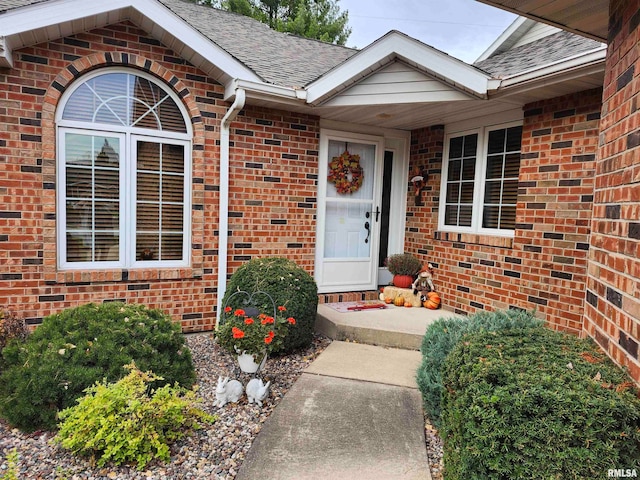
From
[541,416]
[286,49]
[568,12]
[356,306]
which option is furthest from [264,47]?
[541,416]

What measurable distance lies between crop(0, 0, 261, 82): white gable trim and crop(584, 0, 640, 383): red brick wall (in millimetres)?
3497

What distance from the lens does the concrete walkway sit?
2365 millimetres

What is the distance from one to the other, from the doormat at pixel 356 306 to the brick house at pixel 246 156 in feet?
0.90

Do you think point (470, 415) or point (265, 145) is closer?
point (470, 415)

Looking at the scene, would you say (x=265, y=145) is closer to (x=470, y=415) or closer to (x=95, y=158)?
(x=95, y=158)

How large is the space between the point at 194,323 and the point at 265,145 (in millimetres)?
2344

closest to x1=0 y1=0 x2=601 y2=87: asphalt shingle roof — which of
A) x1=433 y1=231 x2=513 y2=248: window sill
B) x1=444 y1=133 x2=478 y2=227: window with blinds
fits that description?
x1=444 y1=133 x2=478 y2=227: window with blinds

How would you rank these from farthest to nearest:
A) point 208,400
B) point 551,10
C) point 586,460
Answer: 1. point 208,400
2. point 551,10
3. point 586,460

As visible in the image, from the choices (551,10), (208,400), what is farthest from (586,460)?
(208,400)

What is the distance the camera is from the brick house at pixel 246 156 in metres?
3.98

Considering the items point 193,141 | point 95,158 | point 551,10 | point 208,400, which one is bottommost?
point 208,400

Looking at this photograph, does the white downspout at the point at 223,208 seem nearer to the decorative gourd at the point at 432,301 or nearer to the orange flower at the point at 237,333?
the orange flower at the point at 237,333

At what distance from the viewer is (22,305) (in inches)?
159

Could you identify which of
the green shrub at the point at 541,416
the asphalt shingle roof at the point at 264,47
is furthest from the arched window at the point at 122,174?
the green shrub at the point at 541,416
